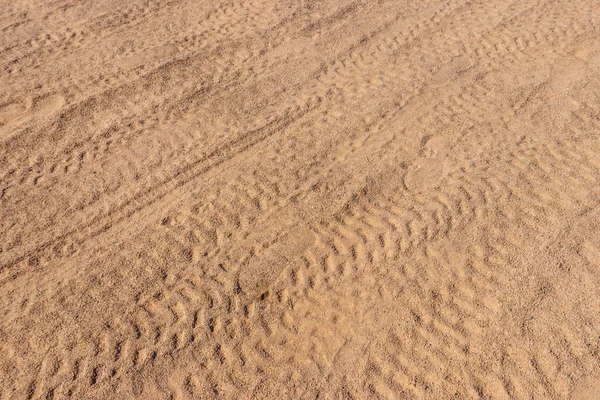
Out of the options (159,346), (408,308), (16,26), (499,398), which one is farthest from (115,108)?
(499,398)

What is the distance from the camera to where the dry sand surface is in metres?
4.25

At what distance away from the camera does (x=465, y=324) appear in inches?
176

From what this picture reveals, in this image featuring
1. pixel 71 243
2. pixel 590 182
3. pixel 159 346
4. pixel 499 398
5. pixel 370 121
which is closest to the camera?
pixel 499 398

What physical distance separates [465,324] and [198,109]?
3.80 meters

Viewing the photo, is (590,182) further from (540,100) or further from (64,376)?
(64,376)

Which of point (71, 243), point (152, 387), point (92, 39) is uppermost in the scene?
point (92, 39)

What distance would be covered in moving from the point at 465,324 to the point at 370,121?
270 centimetres

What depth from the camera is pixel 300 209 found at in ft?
17.6

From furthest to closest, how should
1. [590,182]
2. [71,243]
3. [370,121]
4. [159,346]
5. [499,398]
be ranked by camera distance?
1. [370,121]
2. [590,182]
3. [71,243]
4. [159,346]
5. [499,398]

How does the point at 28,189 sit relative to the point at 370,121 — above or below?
above

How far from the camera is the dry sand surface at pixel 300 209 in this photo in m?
4.25

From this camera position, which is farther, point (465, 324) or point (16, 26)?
point (16, 26)

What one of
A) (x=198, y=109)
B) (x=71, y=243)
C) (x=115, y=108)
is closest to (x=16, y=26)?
(x=115, y=108)

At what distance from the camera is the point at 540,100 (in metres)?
6.61
